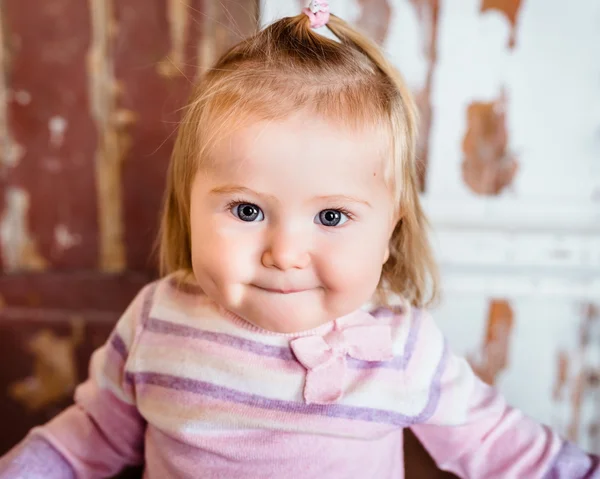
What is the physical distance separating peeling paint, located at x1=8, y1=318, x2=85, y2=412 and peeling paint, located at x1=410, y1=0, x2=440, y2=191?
708 mm

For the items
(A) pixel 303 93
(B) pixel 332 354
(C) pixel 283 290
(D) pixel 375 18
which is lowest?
(B) pixel 332 354

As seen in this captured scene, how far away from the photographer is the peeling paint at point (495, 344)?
A: 1126mm

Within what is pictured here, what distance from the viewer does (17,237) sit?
3.80 ft

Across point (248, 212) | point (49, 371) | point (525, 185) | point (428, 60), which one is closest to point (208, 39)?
point (428, 60)

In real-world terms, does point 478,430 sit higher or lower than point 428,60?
lower

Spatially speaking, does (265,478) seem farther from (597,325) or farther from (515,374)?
(597,325)

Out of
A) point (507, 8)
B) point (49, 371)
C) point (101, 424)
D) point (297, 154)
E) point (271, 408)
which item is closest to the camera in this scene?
point (297, 154)

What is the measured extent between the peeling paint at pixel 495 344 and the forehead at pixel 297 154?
57 centimetres

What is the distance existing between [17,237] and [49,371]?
268 millimetres

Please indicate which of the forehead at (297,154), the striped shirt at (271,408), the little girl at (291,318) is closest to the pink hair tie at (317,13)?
the little girl at (291,318)

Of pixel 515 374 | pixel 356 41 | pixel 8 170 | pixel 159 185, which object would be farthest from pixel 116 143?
pixel 515 374

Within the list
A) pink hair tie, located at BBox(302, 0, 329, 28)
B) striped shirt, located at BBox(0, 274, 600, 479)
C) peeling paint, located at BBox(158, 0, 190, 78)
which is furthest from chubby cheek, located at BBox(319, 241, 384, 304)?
peeling paint, located at BBox(158, 0, 190, 78)

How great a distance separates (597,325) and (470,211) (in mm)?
316

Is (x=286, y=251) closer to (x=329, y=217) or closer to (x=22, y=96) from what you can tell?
(x=329, y=217)
